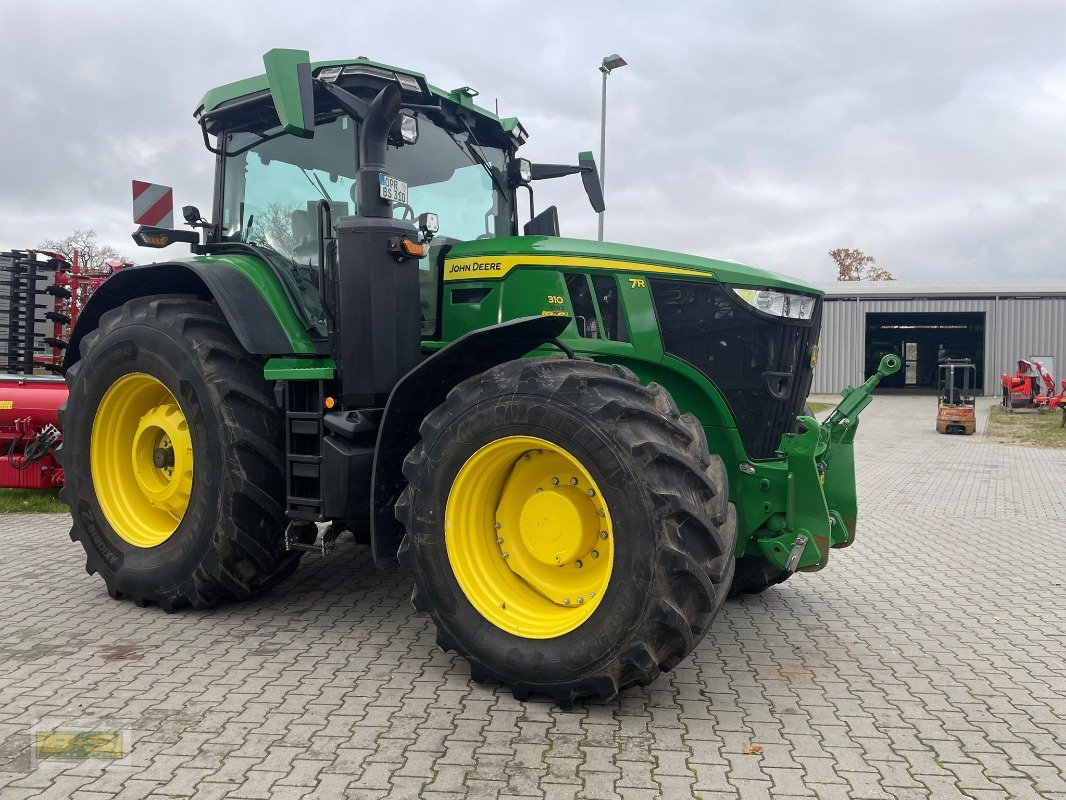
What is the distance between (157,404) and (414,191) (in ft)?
6.50

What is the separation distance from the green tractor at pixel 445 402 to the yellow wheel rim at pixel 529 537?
0.01 metres

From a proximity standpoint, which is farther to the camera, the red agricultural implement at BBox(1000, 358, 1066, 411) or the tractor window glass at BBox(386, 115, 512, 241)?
the red agricultural implement at BBox(1000, 358, 1066, 411)

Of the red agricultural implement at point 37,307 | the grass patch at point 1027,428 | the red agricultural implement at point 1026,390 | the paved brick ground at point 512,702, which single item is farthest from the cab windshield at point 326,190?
the red agricultural implement at point 1026,390

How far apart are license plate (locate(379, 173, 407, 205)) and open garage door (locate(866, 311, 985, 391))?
35420mm

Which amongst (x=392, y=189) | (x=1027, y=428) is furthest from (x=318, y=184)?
(x=1027, y=428)

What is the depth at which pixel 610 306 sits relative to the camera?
13.8 ft

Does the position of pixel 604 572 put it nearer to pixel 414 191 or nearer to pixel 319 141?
pixel 414 191

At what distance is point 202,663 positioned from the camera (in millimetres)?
4055

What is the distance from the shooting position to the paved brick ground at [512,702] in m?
2.97

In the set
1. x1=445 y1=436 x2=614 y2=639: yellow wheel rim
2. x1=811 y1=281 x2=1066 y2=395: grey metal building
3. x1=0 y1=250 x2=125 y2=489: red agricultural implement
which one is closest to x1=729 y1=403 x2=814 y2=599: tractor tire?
x1=445 y1=436 x2=614 y2=639: yellow wheel rim

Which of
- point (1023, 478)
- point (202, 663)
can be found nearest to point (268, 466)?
point (202, 663)

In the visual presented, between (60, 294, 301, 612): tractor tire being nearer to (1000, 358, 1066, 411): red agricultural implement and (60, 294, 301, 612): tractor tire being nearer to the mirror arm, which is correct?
the mirror arm

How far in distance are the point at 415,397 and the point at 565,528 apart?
972 mm

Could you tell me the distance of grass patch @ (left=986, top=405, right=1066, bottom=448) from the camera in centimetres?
1752
